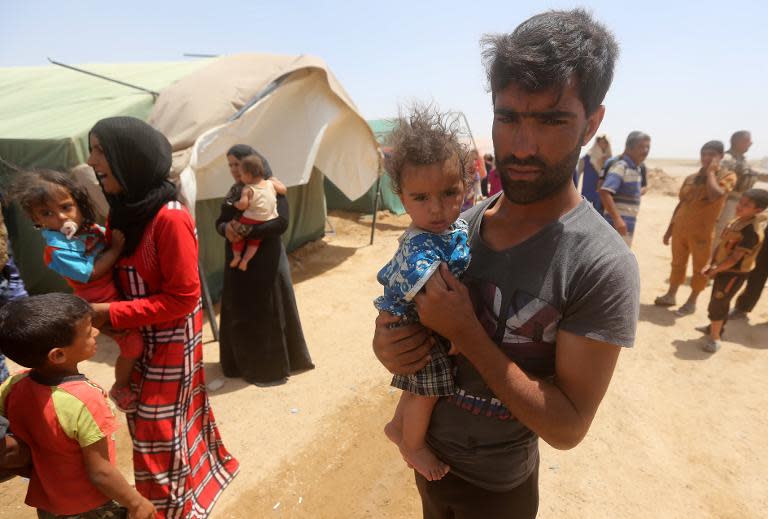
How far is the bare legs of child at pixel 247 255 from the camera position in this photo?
3.90 metres

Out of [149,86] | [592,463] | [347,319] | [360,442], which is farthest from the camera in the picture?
[149,86]

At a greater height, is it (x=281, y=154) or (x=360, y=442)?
(x=281, y=154)

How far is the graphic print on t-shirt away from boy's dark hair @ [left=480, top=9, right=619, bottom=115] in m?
0.54

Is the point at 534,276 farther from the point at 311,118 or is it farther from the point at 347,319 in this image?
the point at 311,118

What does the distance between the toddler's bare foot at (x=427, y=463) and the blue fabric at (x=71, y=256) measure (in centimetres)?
171

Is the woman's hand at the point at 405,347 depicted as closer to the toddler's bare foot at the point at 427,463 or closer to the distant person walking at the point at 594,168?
the toddler's bare foot at the point at 427,463

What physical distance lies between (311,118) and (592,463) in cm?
582

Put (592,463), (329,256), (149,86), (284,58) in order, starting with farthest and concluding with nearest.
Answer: (329,256) → (284,58) → (149,86) → (592,463)

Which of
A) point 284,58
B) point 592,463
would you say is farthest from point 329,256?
point 592,463

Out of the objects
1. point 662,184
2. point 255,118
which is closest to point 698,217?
point 255,118

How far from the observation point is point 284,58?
681 cm

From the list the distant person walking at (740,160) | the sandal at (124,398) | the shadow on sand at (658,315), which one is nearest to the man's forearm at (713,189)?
the distant person walking at (740,160)

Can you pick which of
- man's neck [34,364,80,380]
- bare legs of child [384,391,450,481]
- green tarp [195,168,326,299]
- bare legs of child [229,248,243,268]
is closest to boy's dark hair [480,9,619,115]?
bare legs of child [384,391,450,481]

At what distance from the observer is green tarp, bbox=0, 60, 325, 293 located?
16.7 feet
